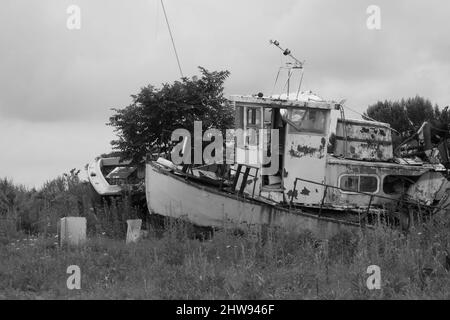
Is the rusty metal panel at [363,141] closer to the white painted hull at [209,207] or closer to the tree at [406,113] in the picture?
the white painted hull at [209,207]

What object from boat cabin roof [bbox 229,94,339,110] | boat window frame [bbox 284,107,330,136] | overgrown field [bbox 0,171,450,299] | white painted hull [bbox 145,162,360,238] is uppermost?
boat cabin roof [bbox 229,94,339,110]

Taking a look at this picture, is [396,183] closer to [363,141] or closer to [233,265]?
[363,141]

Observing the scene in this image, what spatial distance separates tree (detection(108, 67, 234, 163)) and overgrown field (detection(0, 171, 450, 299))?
280 cm

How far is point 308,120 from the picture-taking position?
44.6 ft

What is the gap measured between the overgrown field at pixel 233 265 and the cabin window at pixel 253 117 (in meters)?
2.58

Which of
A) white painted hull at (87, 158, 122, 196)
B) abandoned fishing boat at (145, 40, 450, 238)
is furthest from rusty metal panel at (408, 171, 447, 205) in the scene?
white painted hull at (87, 158, 122, 196)

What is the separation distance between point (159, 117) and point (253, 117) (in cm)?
262

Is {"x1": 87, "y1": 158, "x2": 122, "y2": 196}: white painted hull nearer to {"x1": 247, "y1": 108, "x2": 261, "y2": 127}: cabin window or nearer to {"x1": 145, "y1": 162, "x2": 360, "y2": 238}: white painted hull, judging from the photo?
{"x1": 145, "y1": 162, "x2": 360, "y2": 238}: white painted hull

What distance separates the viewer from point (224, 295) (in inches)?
315

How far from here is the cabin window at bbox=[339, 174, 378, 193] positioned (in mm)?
13828

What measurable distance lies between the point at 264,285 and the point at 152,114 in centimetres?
756

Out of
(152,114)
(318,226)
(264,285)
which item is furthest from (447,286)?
(152,114)

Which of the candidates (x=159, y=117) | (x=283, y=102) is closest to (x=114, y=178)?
(x=159, y=117)
